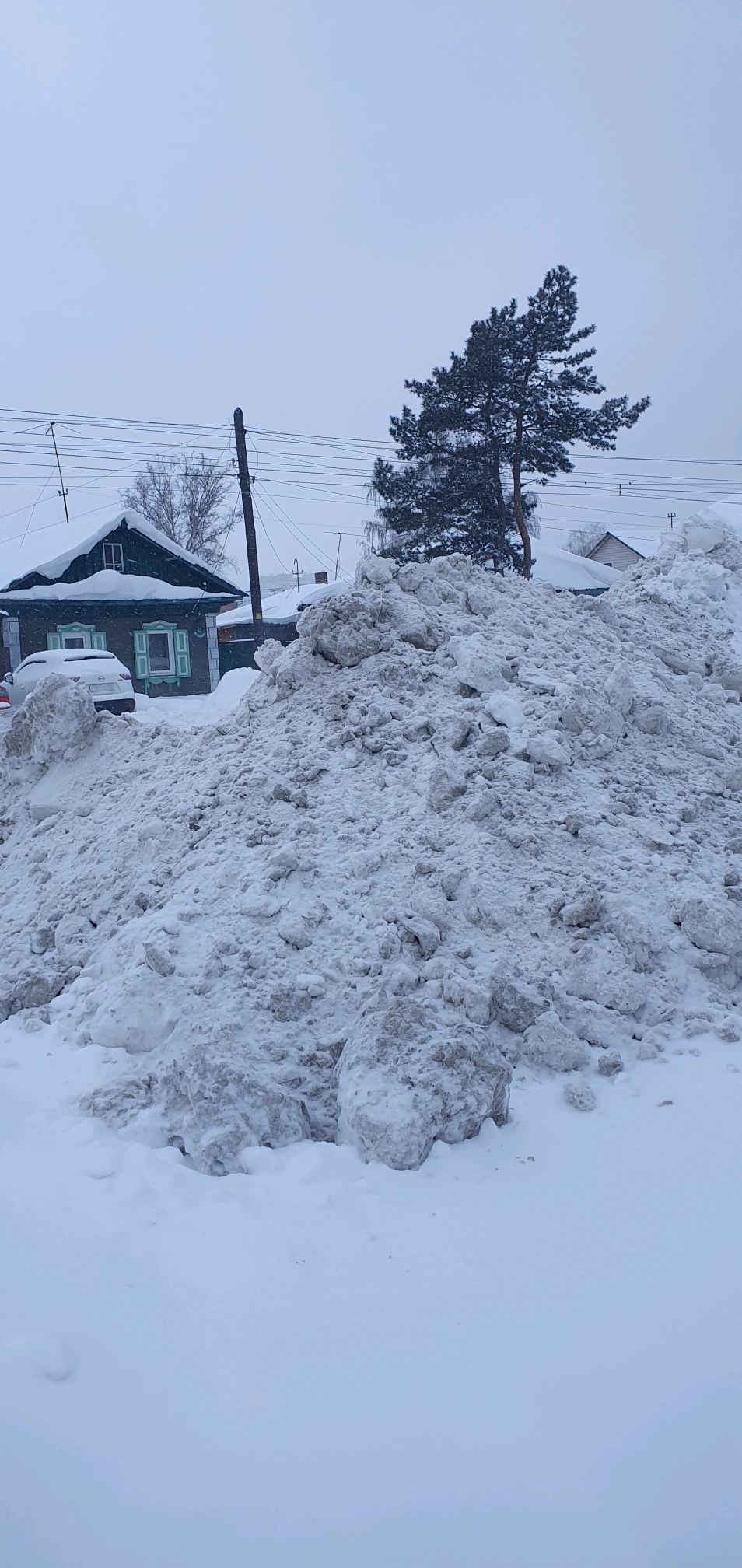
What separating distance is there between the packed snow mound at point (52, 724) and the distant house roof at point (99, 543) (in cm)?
1527

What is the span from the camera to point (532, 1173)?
296cm

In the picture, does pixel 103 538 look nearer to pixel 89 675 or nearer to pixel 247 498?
pixel 247 498

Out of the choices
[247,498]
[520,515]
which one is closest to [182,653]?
[247,498]

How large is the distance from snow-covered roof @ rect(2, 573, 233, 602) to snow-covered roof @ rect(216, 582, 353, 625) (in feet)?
30.0

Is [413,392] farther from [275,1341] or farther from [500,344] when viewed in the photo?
[275,1341]

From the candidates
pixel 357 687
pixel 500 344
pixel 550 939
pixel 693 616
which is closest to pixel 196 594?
pixel 500 344

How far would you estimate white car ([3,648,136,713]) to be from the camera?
42.2ft

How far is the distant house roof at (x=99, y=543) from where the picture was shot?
68.2 ft

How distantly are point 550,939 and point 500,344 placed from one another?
19148mm

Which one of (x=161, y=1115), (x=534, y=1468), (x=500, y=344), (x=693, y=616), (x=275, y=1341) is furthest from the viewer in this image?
(x=500, y=344)

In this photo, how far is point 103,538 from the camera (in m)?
21.8

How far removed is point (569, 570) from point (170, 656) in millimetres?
16762

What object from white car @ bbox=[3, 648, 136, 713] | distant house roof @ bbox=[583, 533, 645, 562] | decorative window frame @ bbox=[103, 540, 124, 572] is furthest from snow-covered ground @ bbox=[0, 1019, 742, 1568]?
distant house roof @ bbox=[583, 533, 645, 562]

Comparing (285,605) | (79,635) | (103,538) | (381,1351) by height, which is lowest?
(285,605)
